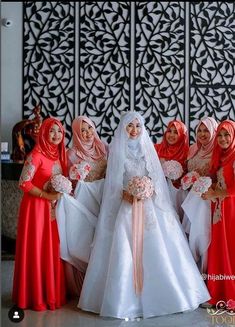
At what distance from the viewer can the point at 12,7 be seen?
15.6ft

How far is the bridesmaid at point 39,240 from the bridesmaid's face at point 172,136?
0.75 meters

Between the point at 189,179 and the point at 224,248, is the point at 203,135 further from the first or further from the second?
the point at 224,248

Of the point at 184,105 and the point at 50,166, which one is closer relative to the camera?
the point at 50,166

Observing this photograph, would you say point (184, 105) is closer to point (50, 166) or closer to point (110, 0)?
point (110, 0)

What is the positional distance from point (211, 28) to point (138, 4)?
2.78 ft

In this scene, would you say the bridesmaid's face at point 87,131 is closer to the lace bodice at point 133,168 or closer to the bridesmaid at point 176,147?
the lace bodice at point 133,168

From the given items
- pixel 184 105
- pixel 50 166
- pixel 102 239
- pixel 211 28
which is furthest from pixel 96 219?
pixel 211 28

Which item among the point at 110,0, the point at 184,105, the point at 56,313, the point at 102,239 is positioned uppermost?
the point at 110,0

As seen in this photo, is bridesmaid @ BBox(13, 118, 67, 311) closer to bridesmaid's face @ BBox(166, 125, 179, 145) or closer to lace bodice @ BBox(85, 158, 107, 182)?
lace bodice @ BBox(85, 158, 107, 182)

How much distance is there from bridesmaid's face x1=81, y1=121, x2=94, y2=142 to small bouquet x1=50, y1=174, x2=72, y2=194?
33 centimetres

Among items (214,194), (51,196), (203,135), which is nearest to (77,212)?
(51,196)

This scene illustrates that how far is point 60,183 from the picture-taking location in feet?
8.62

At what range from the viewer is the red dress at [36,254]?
104 inches

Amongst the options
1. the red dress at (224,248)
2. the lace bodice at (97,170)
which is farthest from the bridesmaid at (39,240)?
the red dress at (224,248)
